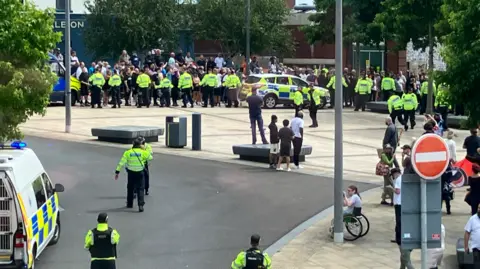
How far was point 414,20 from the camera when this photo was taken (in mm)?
35344

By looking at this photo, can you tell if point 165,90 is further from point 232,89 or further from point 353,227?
point 353,227

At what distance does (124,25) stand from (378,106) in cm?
1780

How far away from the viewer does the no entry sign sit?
10.2 m

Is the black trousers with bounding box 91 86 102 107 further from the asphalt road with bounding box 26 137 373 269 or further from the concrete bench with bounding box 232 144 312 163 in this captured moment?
the concrete bench with bounding box 232 144 312 163

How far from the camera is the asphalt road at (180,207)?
15.8 metres

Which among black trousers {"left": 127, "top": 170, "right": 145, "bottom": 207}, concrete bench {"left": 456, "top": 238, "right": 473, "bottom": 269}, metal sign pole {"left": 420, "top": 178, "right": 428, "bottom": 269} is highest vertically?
metal sign pole {"left": 420, "top": 178, "right": 428, "bottom": 269}

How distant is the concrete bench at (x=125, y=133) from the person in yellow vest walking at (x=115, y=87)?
9062mm

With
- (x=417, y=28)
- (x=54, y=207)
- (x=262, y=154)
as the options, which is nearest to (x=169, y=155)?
(x=262, y=154)

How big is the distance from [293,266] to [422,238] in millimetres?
5159

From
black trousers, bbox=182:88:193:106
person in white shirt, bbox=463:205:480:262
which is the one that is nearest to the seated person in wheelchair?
person in white shirt, bbox=463:205:480:262

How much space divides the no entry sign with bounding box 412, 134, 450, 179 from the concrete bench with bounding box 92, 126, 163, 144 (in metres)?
18.7

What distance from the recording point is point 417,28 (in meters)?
35.8

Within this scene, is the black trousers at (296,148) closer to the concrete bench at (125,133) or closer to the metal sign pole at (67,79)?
the concrete bench at (125,133)

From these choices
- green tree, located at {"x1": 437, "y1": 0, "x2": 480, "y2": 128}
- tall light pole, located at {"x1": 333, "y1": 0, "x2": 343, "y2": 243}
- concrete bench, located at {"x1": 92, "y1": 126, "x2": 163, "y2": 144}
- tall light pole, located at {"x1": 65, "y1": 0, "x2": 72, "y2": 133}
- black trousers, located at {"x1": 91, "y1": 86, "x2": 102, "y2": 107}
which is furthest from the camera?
black trousers, located at {"x1": 91, "y1": 86, "x2": 102, "y2": 107}
